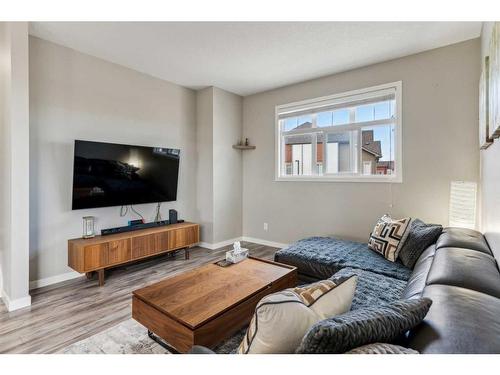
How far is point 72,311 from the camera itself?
7.54ft

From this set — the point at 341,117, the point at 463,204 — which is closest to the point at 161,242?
the point at 341,117

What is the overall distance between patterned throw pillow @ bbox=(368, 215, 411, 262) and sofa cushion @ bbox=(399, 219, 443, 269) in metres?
0.05

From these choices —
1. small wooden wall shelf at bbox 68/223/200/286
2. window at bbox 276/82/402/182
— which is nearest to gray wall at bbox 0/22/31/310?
small wooden wall shelf at bbox 68/223/200/286

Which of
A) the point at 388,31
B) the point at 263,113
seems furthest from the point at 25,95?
the point at 388,31

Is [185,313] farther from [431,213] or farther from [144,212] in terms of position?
[431,213]

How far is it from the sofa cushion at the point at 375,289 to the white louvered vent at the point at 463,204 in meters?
1.20

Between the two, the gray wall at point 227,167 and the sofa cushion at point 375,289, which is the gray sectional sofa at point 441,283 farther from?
the gray wall at point 227,167

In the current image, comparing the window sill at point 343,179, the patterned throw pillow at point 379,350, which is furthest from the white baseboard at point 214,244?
the patterned throw pillow at point 379,350

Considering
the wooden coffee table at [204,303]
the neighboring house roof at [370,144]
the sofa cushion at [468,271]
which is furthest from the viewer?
the neighboring house roof at [370,144]

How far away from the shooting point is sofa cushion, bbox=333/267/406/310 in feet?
5.41

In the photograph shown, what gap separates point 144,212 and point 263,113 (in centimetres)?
257

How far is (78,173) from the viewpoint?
293 centimetres

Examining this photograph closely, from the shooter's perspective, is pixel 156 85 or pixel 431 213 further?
pixel 156 85

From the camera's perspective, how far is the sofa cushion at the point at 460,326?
0.70 m
